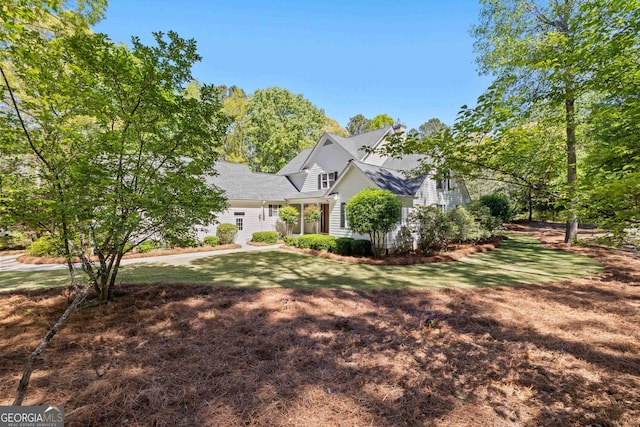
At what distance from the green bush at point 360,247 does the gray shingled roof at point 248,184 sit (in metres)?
9.01

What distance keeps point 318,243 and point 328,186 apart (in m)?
7.04

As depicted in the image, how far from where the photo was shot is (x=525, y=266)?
35.1 feet

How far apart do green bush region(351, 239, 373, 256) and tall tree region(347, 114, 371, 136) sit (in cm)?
4558

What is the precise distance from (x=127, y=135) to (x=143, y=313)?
3.60 metres

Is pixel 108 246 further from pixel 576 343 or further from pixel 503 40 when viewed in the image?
pixel 503 40

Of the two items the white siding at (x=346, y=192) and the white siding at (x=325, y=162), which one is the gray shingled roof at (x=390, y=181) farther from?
the white siding at (x=325, y=162)

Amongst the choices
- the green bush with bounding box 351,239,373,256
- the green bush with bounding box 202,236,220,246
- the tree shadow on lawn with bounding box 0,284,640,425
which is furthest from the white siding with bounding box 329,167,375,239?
the tree shadow on lawn with bounding box 0,284,640,425

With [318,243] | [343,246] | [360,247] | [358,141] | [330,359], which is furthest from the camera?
[358,141]

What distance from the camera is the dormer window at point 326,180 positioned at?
66.6 feet

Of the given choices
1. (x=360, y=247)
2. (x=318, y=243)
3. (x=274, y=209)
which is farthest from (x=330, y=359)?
(x=274, y=209)

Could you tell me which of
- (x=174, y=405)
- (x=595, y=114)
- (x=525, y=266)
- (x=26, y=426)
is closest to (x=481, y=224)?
(x=525, y=266)

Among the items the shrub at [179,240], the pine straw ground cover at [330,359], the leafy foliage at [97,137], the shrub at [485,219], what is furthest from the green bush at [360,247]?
the leafy foliage at [97,137]

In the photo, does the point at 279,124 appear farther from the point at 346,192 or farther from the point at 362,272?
the point at 362,272

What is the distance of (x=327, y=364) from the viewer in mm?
3670
